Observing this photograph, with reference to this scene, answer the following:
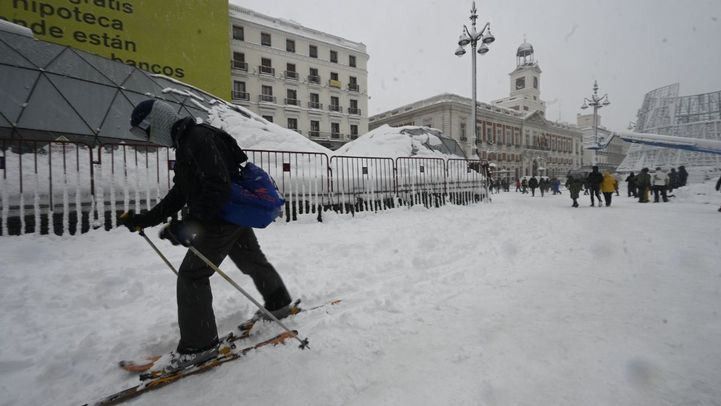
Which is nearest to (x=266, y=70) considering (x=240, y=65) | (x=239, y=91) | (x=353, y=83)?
(x=240, y=65)

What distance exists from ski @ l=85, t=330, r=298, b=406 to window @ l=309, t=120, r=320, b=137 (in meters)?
35.0

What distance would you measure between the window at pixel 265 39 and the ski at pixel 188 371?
37.0 m

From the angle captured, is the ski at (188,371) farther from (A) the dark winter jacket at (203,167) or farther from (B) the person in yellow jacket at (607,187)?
(B) the person in yellow jacket at (607,187)

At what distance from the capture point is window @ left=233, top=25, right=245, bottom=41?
101ft

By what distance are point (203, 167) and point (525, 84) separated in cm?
7186

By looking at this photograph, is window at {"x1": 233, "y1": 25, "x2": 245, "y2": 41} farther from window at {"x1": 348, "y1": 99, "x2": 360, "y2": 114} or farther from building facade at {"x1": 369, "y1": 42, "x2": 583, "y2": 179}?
building facade at {"x1": 369, "y1": 42, "x2": 583, "y2": 179}

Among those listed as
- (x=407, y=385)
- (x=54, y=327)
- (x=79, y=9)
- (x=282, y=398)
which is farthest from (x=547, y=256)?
(x=79, y=9)

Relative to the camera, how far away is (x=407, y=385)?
63.6 inches

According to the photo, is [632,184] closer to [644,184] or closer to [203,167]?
[644,184]

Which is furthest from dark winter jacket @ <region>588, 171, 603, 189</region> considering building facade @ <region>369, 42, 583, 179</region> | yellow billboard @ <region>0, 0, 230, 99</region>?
building facade @ <region>369, 42, 583, 179</region>

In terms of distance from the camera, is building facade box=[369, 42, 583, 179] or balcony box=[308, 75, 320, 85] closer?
balcony box=[308, 75, 320, 85]

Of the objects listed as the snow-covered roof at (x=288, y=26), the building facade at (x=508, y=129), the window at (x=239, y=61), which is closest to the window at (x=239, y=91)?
the window at (x=239, y=61)

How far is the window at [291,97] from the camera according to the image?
34.2 m

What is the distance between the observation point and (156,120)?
74.0 inches
